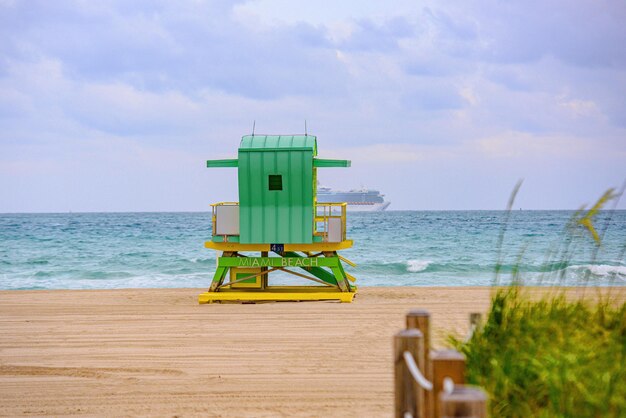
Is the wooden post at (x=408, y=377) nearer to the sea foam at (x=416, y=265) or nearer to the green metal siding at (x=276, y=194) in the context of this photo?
the green metal siding at (x=276, y=194)

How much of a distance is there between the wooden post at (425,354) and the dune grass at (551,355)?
3.18ft

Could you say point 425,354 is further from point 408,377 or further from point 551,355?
point 551,355

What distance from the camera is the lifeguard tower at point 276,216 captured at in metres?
13.3

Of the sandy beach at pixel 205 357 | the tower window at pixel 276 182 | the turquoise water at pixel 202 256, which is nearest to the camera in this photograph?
the sandy beach at pixel 205 357

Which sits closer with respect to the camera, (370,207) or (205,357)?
(205,357)

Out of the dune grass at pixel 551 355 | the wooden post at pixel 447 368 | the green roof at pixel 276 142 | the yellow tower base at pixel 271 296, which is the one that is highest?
the green roof at pixel 276 142

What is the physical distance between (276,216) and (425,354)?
9.77 metres

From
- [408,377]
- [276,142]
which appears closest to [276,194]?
[276,142]

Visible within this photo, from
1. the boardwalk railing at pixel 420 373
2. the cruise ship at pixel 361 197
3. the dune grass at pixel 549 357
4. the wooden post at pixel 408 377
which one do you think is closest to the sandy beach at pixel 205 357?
the dune grass at pixel 549 357

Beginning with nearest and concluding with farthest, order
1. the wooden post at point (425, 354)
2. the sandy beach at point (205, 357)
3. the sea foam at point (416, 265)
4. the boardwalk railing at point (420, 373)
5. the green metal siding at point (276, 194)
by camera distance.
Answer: the boardwalk railing at point (420, 373) → the wooden post at point (425, 354) → the sandy beach at point (205, 357) → the green metal siding at point (276, 194) → the sea foam at point (416, 265)

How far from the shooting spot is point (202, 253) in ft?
107

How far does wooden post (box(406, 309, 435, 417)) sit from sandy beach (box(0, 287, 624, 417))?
2.47 m

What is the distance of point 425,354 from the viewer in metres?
3.68

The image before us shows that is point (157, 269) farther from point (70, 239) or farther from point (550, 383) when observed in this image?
point (550, 383)
